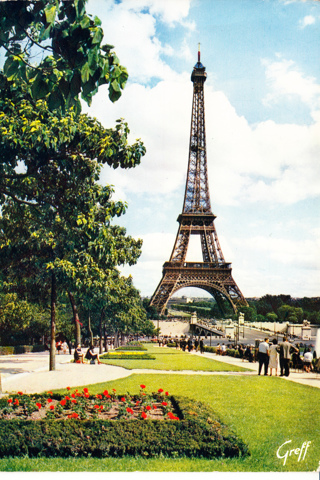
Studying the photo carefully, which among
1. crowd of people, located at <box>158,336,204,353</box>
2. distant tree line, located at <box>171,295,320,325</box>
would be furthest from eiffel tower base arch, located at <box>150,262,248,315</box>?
crowd of people, located at <box>158,336,204,353</box>

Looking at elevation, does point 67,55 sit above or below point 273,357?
above

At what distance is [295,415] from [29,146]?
19.8ft

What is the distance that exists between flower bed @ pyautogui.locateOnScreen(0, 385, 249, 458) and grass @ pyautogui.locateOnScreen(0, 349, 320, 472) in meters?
0.11

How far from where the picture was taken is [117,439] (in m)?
5.26

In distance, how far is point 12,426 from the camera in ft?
18.2

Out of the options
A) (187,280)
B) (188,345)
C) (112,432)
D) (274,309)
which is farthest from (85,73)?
(274,309)

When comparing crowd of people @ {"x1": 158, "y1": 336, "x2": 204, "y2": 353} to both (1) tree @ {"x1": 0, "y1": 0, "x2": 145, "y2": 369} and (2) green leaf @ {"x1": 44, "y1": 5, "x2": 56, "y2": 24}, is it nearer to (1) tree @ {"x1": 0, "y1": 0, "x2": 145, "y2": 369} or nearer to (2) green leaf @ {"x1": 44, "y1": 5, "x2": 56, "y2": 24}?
(1) tree @ {"x1": 0, "y1": 0, "x2": 145, "y2": 369}

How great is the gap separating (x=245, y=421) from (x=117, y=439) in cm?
211

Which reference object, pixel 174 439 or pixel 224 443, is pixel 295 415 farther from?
pixel 174 439

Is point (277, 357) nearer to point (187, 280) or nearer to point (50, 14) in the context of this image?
point (50, 14)

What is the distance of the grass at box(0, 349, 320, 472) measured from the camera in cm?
505

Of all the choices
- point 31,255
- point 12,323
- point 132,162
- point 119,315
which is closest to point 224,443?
point 132,162

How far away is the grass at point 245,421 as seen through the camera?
16.6ft

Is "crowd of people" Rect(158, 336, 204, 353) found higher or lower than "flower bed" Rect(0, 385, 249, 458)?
lower
